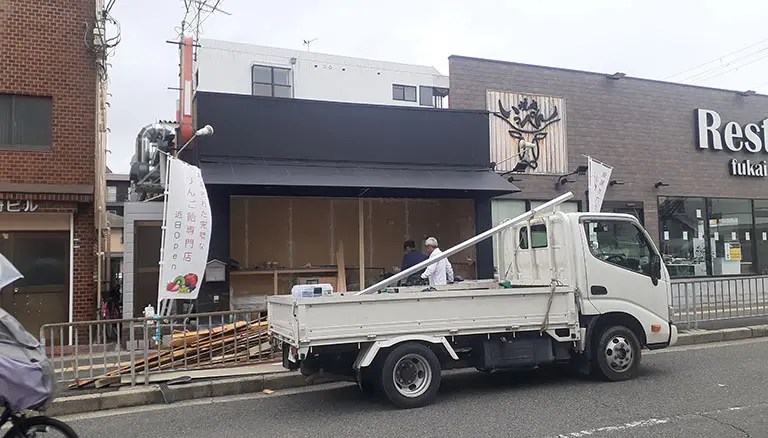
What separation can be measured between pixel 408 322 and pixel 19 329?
389 centimetres

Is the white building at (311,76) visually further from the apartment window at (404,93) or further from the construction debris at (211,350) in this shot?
the construction debris at (211,350)

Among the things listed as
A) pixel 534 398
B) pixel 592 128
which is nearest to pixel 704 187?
pixel 592 128

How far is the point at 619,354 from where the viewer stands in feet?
26.6

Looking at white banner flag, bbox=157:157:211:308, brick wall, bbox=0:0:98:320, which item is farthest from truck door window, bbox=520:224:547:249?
brick wall, bbox=0:0:98:320

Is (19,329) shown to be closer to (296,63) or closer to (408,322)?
(408,322)

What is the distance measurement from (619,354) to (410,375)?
9.64 ft

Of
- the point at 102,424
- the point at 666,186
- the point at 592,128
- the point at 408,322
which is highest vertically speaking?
the point at 592,128

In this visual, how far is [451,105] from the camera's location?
49.3 feet

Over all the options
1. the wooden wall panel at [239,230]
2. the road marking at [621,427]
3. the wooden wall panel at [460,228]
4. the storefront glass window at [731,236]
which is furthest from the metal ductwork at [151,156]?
the storefront glass window at [731,236]

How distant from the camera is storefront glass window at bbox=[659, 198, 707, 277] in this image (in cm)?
1691

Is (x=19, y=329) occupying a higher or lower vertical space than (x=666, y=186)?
lower

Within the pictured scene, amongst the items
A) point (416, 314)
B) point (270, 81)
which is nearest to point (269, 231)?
point (416, 314)

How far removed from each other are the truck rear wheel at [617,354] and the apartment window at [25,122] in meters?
10.6

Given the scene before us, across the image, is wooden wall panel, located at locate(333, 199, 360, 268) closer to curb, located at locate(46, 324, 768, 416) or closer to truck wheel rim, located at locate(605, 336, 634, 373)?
curb, located at locate(46, 324, 768, 416)
